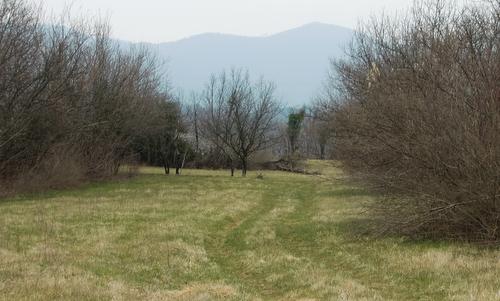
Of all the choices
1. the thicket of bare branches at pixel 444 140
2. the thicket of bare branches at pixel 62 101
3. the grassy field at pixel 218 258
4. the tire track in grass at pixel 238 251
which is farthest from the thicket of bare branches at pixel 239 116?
the thicket of bare branches at pixel 444 140

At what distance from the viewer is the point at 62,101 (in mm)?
27047

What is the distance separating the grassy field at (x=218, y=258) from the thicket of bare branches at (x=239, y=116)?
96.4 ft

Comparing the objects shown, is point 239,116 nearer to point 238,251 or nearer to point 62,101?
point 62,101

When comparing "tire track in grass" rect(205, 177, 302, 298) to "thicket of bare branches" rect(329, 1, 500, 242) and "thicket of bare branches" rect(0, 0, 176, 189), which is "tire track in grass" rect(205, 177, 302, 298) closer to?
"thicket of bare branches" rect(329, 1, 500, 242)

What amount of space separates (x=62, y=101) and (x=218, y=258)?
1794 cm

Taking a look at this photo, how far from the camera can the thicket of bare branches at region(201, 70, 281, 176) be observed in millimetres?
49219

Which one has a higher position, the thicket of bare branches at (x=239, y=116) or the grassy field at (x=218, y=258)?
the thicket of bare branches at (x=239, y=116)

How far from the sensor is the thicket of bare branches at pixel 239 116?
49219mm

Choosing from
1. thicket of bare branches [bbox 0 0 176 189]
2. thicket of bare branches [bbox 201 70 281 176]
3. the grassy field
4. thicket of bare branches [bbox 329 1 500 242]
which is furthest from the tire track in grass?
thicket of bare branches [bbox 201 70 281 176]

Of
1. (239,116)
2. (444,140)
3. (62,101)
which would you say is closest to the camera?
(444,140)

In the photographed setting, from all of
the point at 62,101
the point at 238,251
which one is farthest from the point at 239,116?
the point at 238,251

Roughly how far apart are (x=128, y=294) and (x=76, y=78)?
875 inches

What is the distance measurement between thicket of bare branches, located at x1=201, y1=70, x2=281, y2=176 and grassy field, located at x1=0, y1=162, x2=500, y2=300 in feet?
96.4

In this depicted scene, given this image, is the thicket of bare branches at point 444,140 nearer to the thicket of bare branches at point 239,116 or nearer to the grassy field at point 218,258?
the grassy field at point 218,258
